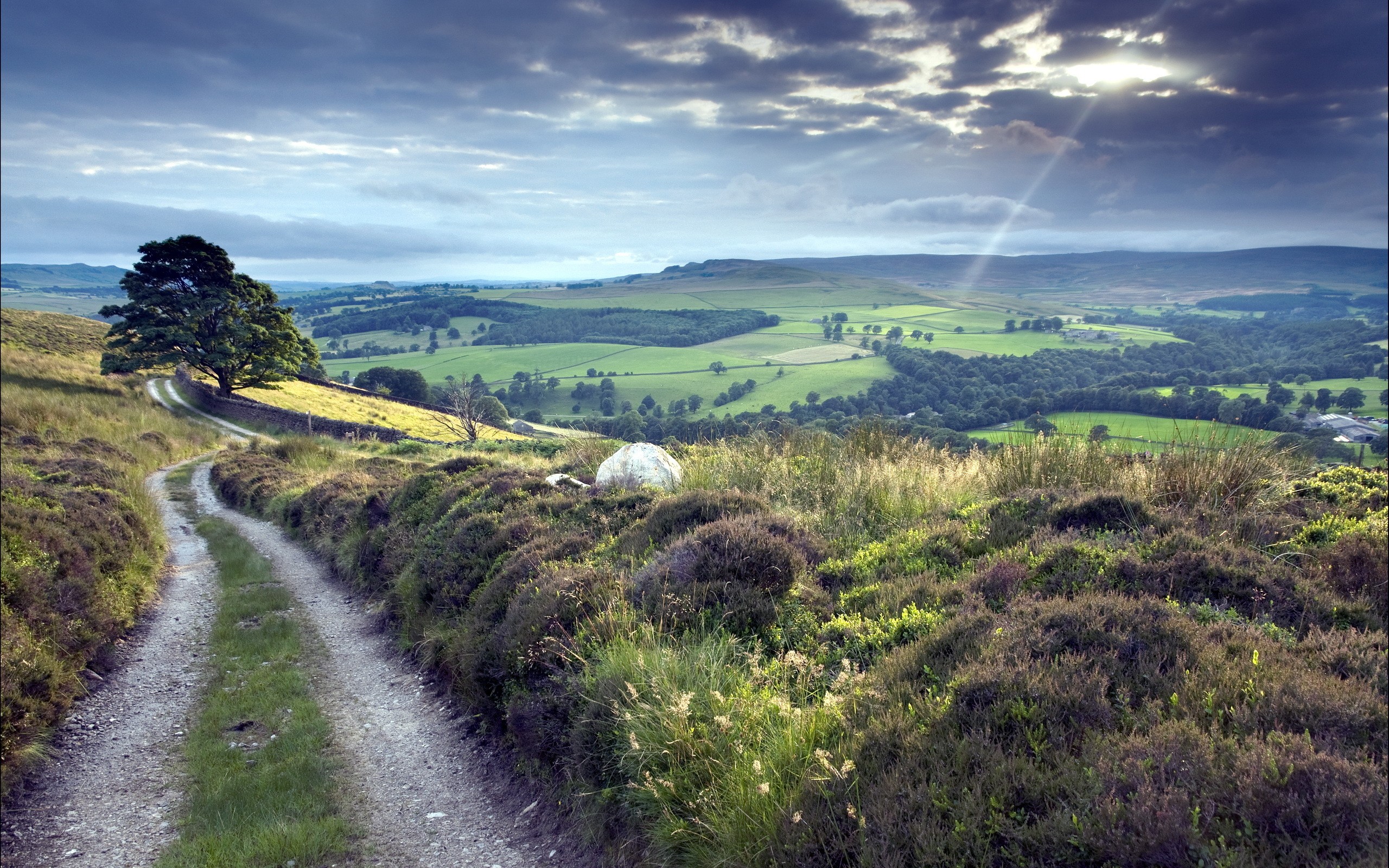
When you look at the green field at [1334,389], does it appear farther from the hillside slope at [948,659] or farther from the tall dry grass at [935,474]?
the hillside slope at [948,659]

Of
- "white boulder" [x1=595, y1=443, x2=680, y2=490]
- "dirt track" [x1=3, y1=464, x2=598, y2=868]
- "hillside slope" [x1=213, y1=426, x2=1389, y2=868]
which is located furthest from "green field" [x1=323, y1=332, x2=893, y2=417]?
"hillside slope" [x1=213, y1=426, x2=1389, y2=868]

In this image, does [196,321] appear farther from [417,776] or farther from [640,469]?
[417,776]

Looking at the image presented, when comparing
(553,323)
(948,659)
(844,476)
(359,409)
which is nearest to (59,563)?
(844,476)

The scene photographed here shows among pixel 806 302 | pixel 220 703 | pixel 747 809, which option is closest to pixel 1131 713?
pixel 747 809

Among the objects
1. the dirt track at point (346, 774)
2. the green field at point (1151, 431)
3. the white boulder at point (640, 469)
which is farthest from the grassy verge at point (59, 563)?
the green field at point (1151, 431)

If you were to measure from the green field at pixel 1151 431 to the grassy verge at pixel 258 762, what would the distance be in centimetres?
998

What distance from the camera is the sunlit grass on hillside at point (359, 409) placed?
3956 centimetres

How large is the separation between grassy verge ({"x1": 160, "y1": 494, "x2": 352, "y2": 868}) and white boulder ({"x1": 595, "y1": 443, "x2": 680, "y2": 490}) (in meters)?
5.19

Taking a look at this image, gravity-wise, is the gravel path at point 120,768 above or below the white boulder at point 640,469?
below

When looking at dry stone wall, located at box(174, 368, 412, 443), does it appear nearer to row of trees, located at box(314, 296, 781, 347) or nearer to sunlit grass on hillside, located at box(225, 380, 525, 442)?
sunlit grass on hillside, located at box(225, 380, 525, 442)

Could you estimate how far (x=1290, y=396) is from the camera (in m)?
22.2

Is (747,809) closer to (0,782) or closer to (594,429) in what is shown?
(0,782)

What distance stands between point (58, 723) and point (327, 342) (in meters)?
134

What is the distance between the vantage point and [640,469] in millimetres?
11812
